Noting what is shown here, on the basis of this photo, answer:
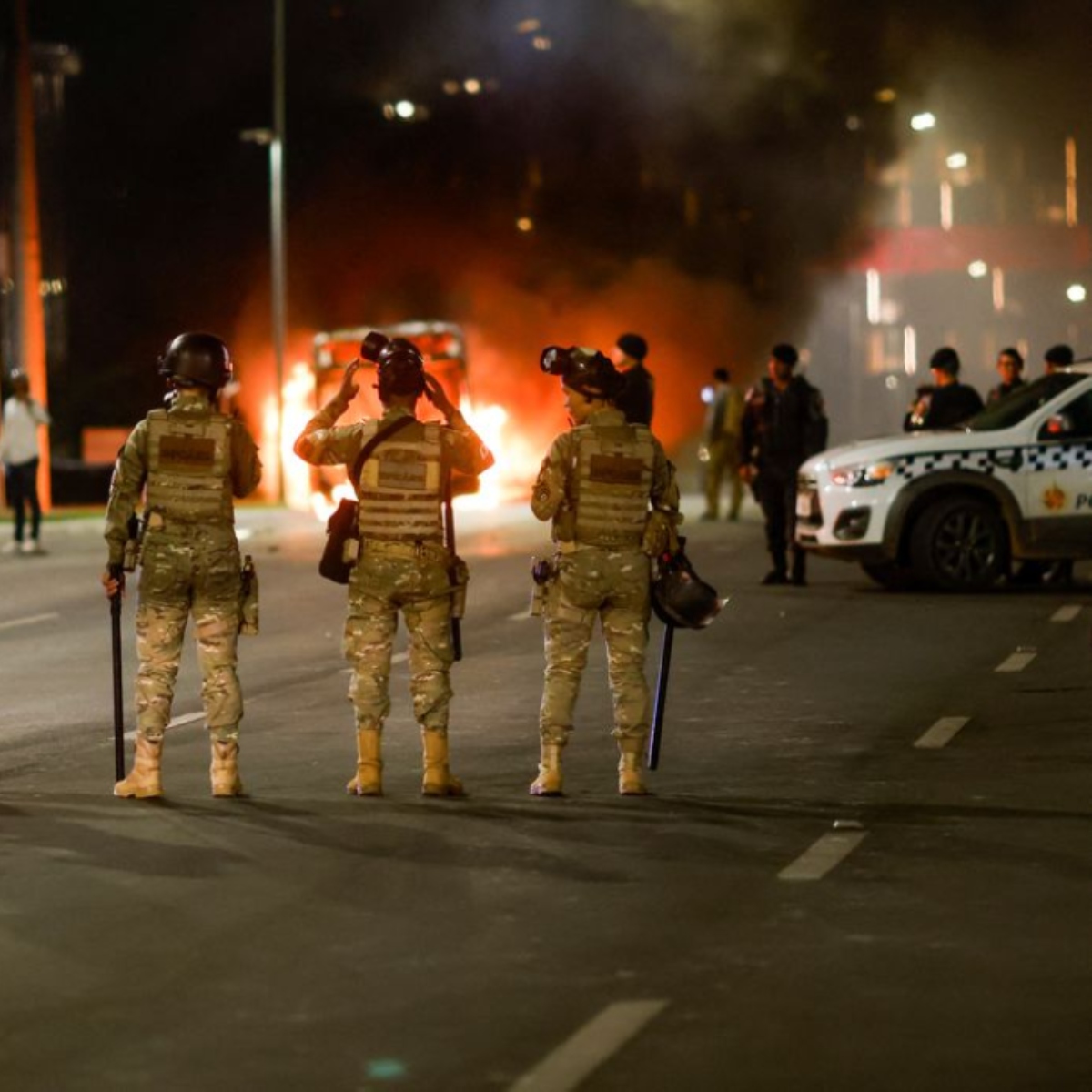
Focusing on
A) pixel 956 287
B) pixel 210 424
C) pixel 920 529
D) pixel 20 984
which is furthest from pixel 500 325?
pixel 956 287

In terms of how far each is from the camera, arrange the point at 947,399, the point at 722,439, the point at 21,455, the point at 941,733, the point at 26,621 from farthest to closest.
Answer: the point at 722,439 → the point at 21,455 → the point at 947,399 → the point at 26,621 → the point at 941,733

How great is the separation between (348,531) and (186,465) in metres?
0.62

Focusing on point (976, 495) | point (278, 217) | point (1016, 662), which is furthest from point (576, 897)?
point (278, 217)

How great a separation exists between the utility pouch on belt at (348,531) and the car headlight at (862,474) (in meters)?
10.1

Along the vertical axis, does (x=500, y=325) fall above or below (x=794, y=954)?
above

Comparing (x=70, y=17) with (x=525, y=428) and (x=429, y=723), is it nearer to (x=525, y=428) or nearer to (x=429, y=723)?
(x=525, y=428)

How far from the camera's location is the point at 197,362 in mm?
9773

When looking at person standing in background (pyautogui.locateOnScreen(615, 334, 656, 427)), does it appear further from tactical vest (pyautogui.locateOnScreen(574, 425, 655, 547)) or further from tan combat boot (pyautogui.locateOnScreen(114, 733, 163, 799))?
tan combat boot (pyautogui.locateOnScreen(114, 733, 163, 799))

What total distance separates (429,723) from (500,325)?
4443 cm

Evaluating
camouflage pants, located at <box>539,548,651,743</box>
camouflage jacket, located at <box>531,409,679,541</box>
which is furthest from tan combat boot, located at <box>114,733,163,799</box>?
camouflage jacket, located at <box>531,409,679,541</box>

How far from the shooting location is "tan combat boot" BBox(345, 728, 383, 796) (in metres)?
9.84

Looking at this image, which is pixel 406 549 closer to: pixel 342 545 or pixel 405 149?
pixel 342 545

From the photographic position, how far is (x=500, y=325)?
54.0m

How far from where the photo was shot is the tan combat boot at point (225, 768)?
9867 millimetres
